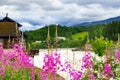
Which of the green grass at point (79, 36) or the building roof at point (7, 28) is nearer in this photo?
the building roof at point (7, 28)

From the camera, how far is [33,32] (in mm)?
144375

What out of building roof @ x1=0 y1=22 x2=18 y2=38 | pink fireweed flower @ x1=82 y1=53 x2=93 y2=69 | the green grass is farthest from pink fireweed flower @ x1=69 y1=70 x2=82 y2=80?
the green grass

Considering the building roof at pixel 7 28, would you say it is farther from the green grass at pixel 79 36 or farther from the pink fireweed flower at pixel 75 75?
the green grass at pixel 79 36

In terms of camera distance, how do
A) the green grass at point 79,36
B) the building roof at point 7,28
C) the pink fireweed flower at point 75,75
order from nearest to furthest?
the pink fireweed flower at point 75,75
the building roof at point 7,28
the green grass at point 79,36

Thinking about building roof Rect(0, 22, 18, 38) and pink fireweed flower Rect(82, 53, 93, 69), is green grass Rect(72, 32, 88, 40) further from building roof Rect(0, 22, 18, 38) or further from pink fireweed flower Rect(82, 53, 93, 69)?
pink fireweed flower Rect(82, 53, 93, 69)

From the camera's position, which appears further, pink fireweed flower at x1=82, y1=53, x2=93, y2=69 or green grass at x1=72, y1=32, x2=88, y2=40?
green grass at x1=72, y1=32, x2=88, y2=40

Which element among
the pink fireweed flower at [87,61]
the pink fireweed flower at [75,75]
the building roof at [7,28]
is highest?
the building roof at [7,28]

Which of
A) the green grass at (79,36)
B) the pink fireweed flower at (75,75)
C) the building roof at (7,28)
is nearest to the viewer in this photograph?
the pink fireweed flower at (75,75)

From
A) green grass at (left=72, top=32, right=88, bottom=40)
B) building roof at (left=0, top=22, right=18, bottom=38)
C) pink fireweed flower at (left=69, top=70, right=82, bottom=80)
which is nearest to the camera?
pink fireweed flower at (left=69, top=70, right=82, bottom=80)

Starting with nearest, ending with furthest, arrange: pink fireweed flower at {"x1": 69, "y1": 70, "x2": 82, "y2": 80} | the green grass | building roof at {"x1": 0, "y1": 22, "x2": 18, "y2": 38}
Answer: pink fireweed flower at {"x1": 69, "y1": 70, "x2": 82, "y2": 80} → building roof at {"x1": 0, "y1": 22, "x2": 18, "y2": 38} → the green grass

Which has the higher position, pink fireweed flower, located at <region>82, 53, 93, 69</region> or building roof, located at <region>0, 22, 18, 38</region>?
building roof, located at <region>0, 22, 18, 38</region>

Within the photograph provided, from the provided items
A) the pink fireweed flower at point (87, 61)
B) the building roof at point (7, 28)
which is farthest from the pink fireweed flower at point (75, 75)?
the building roof at point (7, 28)

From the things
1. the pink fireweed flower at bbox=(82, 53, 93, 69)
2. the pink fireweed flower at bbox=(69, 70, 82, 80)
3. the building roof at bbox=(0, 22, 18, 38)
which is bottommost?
the pink fireweed flower at bbox=(69, 70, 82, 80)

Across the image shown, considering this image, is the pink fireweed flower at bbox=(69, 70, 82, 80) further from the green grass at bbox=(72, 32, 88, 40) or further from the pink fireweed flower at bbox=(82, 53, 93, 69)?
the green grass at bbox=(72, 32, 88, 40)
